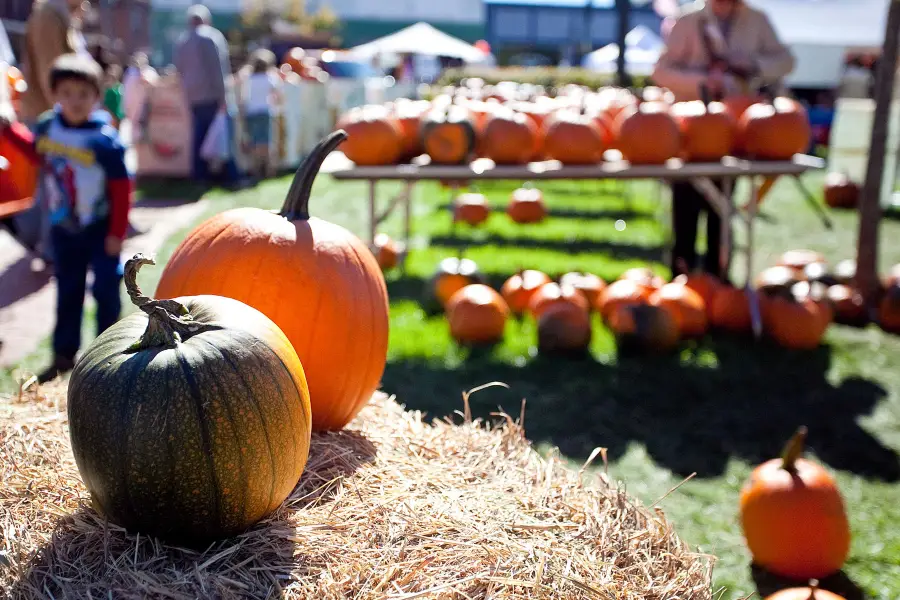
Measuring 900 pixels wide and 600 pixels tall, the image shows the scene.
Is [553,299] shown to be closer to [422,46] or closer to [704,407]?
[704,407]

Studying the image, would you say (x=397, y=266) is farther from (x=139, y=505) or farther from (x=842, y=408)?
(x=139, y=505)

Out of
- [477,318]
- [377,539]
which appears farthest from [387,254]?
[377,539]

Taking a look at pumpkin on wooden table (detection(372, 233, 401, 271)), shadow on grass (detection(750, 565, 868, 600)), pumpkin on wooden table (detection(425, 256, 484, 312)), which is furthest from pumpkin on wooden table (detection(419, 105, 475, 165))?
shadow on grass (detection(750, 565, 868, 600))

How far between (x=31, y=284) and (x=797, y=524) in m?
5.98

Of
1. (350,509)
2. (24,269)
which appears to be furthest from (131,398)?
(24,269)

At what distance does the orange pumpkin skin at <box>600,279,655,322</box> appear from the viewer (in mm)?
5559

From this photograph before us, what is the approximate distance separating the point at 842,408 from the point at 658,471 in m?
1.47

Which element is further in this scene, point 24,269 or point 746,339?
point 24,269

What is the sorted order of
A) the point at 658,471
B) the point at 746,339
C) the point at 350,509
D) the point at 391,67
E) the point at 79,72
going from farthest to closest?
the point at 391,67
the point at 746,339
the point at 79,72
the point at 658,471
the point at 350,509

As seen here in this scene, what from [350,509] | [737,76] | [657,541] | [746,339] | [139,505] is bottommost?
[746,339]

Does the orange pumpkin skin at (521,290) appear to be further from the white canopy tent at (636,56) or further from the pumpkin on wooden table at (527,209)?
the white canopy tent at (636,56)

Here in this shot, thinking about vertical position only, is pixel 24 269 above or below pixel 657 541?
below

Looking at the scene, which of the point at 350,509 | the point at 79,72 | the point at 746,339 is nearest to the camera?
the point at 350,509

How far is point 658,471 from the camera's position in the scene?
12.3 ft
